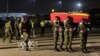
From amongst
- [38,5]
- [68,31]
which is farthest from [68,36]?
[38,5]

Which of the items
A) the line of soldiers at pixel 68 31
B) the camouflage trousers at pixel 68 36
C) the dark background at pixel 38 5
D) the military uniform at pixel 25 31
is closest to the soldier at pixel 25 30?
→ the military uniform at pixel 25 31

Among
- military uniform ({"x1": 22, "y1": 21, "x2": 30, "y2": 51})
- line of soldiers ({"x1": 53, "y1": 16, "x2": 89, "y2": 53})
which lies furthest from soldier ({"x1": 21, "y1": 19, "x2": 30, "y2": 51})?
line of soldiers ({"x1": 53, "y1": 16, "x2": 89, "y2": 53})

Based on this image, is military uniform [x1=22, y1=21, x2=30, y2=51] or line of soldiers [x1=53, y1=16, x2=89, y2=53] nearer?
line of soldiers [x1=53, y1=16, x2=89, y2=53]

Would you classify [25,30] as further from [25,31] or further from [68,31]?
[68,31]

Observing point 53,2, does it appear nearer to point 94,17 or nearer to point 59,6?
point 59,6

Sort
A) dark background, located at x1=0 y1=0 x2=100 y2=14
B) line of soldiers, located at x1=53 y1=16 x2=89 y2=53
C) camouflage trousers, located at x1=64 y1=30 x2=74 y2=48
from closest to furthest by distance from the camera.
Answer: line of soldiers, located at x1=53 y1=16 x2=89 y2=53, camouflage trousers, located at x1=64 y1=30 x2=74 y2=48, dark background, located at x1=0 y1=0 x2=100 y2=14

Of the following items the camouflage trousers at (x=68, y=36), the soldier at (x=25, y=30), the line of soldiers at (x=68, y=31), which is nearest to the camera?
Result: the line of soldiers at (x=68, y=31)

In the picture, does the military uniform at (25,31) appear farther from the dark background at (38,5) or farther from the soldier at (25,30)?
the dark background at (38,5)

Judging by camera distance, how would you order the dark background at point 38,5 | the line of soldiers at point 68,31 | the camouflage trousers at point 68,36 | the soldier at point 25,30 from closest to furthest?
the line of soldiers at point 68,31
the camouflage trousers at point 68,36
the soldier at point 25,30
the dark background at point 38,5

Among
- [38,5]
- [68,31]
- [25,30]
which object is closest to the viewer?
[68,31]

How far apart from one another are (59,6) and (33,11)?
7849mm

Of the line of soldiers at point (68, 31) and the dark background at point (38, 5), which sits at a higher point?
the dark background at point (38, 5)

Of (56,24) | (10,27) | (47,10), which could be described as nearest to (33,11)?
(47,10)

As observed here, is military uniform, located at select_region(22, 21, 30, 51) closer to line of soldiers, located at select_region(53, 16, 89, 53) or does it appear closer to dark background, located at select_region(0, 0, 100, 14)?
line of soldiers, located at select_region(53, 16, 89, 53)
